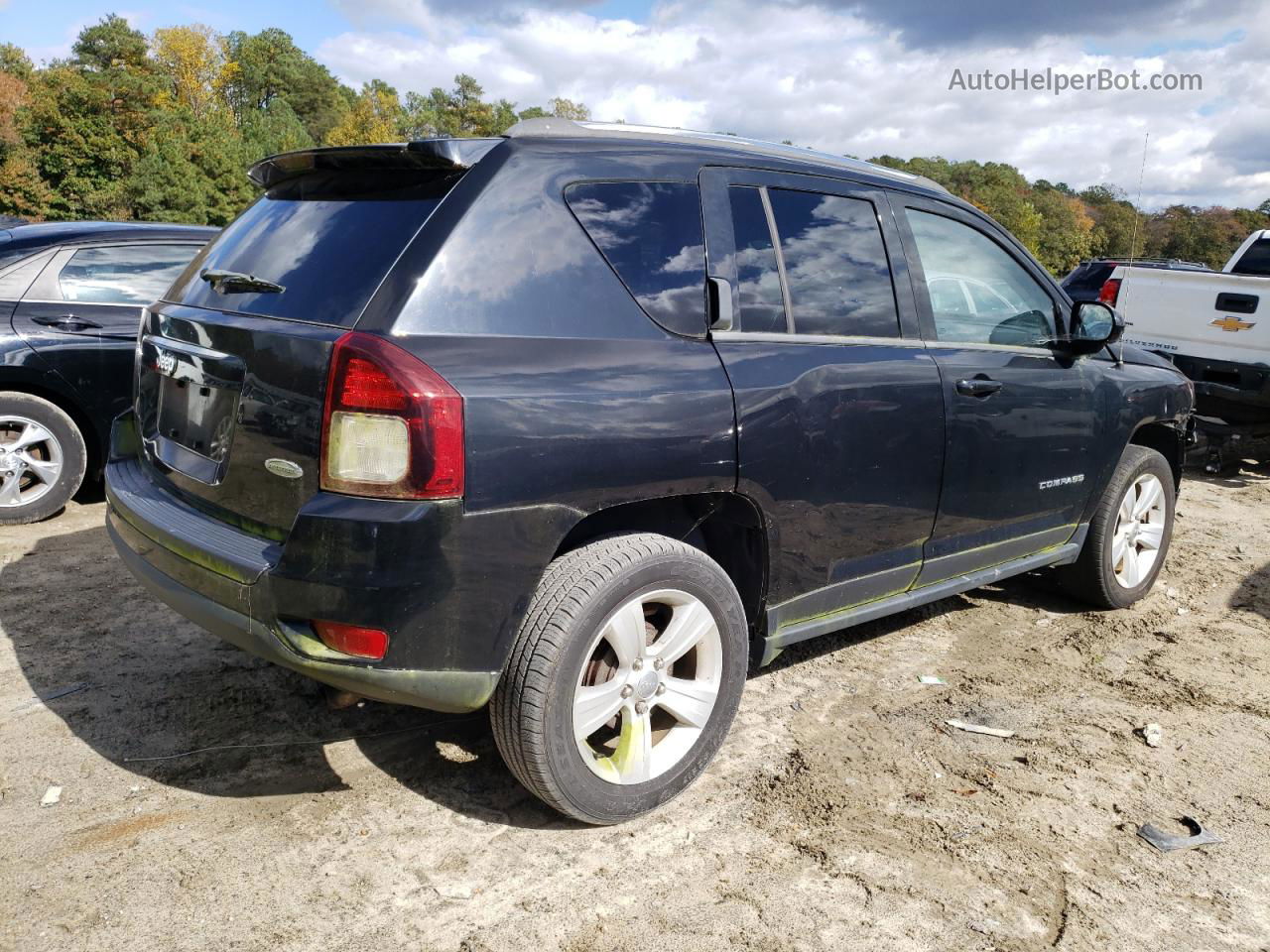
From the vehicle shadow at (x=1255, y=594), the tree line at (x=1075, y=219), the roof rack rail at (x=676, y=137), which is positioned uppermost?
the tree line at (x=1075, y=219)

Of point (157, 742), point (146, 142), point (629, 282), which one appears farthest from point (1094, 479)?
point (146, 142)

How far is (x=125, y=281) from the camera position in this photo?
18.6 ft

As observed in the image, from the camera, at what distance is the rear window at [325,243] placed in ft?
8.29

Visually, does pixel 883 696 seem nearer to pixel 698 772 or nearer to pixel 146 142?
pixel 698 772

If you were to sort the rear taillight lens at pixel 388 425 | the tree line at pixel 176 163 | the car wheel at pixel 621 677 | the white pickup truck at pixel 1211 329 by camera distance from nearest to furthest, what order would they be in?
the rear taillight lens at pixel 388 425, the car wheel at pixel 621 677, the white pickup truck at pixel 1211 329, the tree line at pixel 176 163

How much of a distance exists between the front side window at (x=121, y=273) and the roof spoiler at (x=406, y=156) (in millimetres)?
2993

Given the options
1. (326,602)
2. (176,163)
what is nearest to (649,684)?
(326,602)

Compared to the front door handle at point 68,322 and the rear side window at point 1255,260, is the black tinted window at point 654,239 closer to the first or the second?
the front door handle at point 68,322

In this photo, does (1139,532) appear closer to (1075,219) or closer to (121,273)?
(121,273)

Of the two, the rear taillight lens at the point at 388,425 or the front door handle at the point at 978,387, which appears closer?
the rear taillight lens at the point at 388,425

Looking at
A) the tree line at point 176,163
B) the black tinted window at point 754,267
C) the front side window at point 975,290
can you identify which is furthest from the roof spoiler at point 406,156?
the tree line at point 176,163

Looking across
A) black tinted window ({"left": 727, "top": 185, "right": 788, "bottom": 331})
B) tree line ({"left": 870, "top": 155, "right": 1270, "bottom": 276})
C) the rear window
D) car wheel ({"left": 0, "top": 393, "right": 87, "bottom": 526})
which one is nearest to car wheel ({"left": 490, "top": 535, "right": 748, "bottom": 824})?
black tinted window ({"left": 727, "top": 185, "right": 788, "bottom": 331})

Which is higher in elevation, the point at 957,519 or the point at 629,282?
the point at 629,282

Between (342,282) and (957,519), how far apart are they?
2420 millimetres
